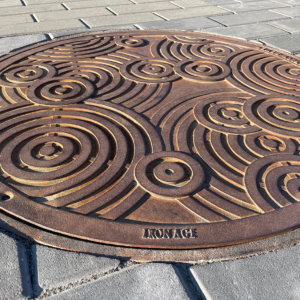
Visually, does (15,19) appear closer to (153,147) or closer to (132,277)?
(153,147)

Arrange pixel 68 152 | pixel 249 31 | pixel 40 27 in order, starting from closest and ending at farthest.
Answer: pixel 68 152 < pixel 249 31 < pixel 40 27

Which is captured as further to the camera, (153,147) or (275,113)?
(275,113)

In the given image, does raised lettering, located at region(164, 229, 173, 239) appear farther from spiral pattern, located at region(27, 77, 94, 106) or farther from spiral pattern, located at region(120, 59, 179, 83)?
spiral pattern, located at region(120, 59, 179, 83)

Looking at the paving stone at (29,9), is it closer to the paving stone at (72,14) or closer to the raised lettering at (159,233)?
the paving stone at (72,14)

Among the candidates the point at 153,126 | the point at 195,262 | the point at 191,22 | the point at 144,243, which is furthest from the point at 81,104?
the point at 191,22

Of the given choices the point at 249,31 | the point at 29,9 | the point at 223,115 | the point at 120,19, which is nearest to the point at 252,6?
the point at 249,31

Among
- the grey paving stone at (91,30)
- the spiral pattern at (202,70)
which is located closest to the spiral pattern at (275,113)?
the spiral pattern at (202,70)

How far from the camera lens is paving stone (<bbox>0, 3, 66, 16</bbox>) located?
4.50 metres

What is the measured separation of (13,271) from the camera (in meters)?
1.20

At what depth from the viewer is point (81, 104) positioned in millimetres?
2188

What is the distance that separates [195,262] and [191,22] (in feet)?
10.9

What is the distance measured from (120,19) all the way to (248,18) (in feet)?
5.23

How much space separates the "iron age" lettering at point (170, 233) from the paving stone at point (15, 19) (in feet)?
11.9

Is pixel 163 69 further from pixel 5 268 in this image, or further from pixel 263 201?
pixel 5 268
